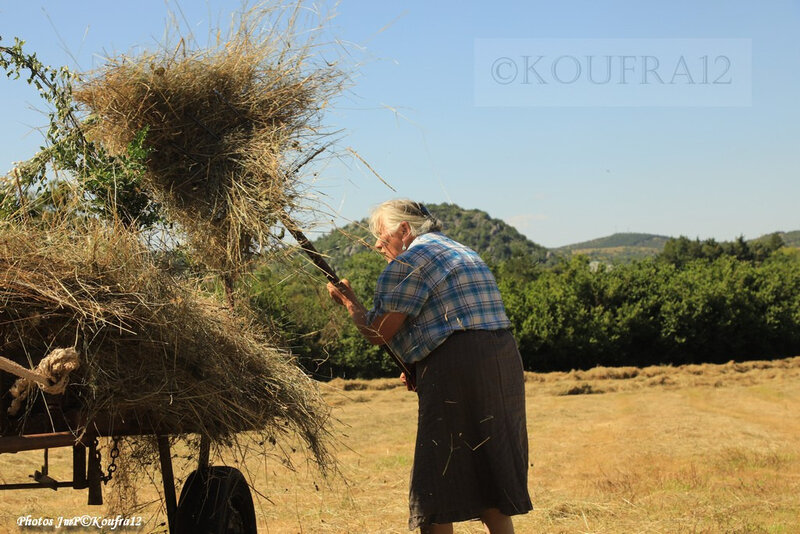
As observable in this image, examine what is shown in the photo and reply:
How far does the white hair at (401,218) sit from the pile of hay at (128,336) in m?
0.79

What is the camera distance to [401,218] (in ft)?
11.4

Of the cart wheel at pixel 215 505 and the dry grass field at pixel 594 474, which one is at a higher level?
the cart wheel at pixel 215 505

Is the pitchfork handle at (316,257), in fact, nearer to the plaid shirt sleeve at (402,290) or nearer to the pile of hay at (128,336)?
the plaid shirt sleeve at (402,290)

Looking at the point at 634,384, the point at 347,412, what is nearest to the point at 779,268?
the point at 634,384

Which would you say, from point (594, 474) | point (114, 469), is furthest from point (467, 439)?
point (594, 474)

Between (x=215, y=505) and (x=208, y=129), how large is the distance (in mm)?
1635

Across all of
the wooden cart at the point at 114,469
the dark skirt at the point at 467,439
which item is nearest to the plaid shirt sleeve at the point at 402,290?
the dark skirt at the point at 467,439

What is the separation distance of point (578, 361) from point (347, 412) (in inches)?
468

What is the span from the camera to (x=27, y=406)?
259 centimetres

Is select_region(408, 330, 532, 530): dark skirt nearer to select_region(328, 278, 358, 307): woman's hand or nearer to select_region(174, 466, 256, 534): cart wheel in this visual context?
select_region(328, 278, 358, 307): woman's hand

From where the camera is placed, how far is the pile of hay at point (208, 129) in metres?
3.39

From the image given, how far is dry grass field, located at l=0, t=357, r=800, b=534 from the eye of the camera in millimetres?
4770

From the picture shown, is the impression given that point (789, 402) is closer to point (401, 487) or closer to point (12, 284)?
point (401, 487)

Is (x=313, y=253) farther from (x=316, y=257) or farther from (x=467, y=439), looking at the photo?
(x=467, y=439)
